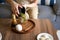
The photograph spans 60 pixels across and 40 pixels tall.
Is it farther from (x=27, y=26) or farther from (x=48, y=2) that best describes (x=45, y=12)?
(x=27, y=26)

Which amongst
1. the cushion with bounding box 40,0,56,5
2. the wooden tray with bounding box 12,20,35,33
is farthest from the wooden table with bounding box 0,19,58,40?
the cushion with bounding box 40,0,56,5

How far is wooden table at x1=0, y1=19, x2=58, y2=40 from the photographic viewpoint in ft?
5.19

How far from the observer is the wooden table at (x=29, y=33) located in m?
1.58

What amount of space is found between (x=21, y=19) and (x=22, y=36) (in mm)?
220

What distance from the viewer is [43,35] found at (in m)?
1.60

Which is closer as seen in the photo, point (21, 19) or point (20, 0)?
point (21, 19)

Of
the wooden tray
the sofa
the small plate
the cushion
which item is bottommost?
the small plate

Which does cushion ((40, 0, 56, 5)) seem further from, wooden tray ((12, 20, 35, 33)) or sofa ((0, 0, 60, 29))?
wooden tray ((12, 20, 35, 33))

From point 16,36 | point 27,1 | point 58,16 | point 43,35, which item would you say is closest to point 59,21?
point 58,16

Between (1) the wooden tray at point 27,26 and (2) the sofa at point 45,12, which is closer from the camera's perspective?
(1) the wooden tray at point 27,26

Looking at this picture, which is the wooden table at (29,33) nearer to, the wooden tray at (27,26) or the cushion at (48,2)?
the wooden tray at (27,26)

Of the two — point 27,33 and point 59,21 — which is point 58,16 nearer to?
point 59,21

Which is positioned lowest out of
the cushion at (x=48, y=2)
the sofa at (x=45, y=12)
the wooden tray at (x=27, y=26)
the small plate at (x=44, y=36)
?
the small plate at (x=44, y=36)

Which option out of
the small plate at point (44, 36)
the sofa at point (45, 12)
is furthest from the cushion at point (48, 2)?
the small plate at point (44, 36)
